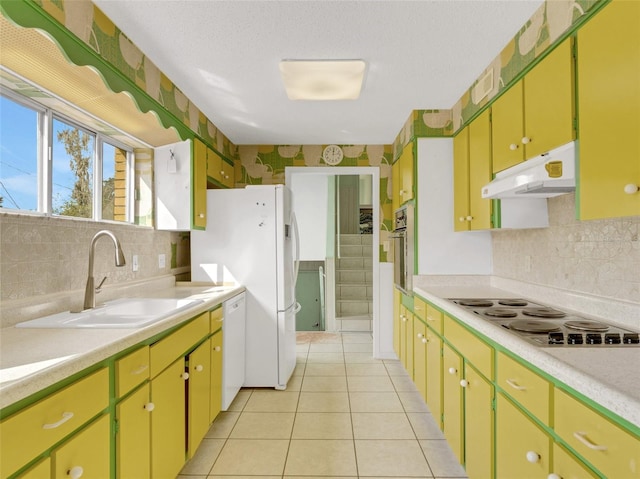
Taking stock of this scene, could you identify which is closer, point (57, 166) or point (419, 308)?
point (57, 166)

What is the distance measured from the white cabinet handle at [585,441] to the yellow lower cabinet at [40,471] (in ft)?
4.61

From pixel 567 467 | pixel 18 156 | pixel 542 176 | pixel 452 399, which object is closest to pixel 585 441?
pixel 567 467

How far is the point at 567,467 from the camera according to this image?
103 centimetres

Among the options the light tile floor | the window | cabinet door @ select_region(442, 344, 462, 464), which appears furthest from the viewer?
the light tile floor

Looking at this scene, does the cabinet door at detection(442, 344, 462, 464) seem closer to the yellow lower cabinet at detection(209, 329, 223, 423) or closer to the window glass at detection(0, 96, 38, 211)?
the yellow lower cabinet at detection(209, 329, 223, 423)

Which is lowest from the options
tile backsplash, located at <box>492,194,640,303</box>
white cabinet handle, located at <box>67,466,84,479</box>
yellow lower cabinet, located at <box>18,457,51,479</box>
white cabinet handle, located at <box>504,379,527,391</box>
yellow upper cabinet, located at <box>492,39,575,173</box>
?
white cabinet handle, located at <box>67,466,84,479</box>

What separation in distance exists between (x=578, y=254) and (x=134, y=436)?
2234 mm

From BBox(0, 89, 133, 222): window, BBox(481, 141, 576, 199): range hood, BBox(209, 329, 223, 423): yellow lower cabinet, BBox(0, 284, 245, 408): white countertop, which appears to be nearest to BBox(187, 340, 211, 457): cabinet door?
BBox(209, 329, 223, 423): yellow lower cabinet

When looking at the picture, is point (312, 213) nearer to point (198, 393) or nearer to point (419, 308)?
point (419, 308)

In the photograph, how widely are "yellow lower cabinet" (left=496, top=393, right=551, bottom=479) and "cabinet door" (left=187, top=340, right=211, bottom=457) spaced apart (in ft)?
5.00

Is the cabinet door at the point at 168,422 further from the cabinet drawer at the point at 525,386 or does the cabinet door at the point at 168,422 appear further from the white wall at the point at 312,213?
the white wall at the point at 312,213

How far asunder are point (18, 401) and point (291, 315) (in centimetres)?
253

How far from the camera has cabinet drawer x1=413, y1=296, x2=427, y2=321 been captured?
263 centimetres

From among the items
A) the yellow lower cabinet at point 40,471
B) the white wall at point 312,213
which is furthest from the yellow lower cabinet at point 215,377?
the white wall at point 312,213
